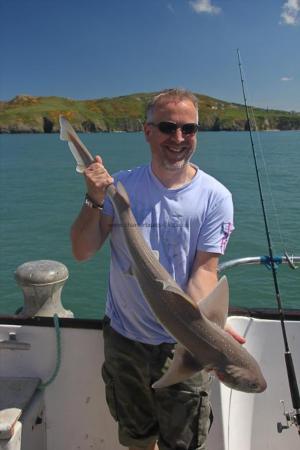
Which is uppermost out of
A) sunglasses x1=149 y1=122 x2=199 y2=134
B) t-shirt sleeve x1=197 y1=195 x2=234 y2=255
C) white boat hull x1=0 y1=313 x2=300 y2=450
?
sunglasses x1=149 y1=122 x2=199 y2=134

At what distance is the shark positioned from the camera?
223 centimetres

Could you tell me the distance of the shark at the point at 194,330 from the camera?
2227 mm

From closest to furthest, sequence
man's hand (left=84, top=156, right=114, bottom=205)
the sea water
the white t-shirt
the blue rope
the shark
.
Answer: the shark, man's hand (left=84, top=156, right=114, bottom=205), the white t-shirt, the blue rope, the sea water

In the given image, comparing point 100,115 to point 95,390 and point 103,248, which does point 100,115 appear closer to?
point 103,248

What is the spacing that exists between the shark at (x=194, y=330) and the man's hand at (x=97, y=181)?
375 mm

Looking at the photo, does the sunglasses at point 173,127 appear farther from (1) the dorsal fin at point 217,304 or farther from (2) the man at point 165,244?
(1) the dorsal fin at point 217,304

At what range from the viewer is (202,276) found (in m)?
2.76

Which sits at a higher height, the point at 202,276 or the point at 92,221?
the point at 92,221

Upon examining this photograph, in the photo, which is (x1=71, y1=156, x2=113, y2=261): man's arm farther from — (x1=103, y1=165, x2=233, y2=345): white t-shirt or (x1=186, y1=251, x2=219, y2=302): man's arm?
(x1=186, y1=251, x2=219, y2=302): man's arm

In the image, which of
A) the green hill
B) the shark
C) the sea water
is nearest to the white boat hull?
the shark

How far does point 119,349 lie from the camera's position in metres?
2.88

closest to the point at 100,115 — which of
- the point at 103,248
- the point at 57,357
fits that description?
the point at 103,248

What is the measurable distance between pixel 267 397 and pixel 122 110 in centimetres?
18261

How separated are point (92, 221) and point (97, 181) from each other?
0.27m
